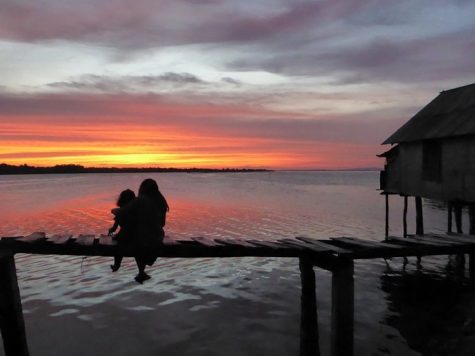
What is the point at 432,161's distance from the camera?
71.8 ft

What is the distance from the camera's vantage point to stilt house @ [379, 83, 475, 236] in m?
19.2

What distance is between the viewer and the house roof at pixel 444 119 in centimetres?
1977

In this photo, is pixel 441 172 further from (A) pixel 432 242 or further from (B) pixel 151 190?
(B) pixel 151 190

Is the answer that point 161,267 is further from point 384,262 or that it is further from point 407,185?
point 407,185

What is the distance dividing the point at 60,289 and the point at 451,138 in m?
17.7

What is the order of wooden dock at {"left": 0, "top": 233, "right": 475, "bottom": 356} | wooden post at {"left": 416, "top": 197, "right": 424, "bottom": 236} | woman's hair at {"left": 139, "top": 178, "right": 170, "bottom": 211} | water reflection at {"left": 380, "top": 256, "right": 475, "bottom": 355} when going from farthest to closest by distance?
1. wooden post at {"left": 416, "top": 197, "right": 424, "bottom": 236}
2. water reflection at {"left": 380, "top": 256, "right": 475, "bottom": 355}
3. woman's hair at {"left": 139, "top": 178, "right": 170, "bottom": 211}
4. wooden dock at {"left": 0, "top": 233, "right": 475, "bottom": 356}

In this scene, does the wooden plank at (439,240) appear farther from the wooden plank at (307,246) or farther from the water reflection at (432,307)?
the wooden plank at (307,246)

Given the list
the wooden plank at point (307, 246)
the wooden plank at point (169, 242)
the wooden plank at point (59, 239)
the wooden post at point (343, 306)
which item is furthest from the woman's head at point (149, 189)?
the wooden post at point (343, 306)

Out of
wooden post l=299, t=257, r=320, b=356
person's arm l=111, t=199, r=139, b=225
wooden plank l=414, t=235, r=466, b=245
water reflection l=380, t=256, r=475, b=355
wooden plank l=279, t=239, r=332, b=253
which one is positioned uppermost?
person's arm l=111, t=199, r=139, b=225

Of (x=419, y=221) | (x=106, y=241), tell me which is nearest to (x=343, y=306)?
(x=106, y=241)

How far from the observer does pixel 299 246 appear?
7984 millimetres

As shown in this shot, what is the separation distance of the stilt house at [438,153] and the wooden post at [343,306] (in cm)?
1364

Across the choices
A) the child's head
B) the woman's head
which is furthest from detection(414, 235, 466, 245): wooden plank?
the child's head

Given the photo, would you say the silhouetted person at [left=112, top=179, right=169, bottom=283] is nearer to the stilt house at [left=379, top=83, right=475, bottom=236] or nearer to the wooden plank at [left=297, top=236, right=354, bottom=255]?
the wooden plank at [left=297, top=236, right=354, bottom=255]
